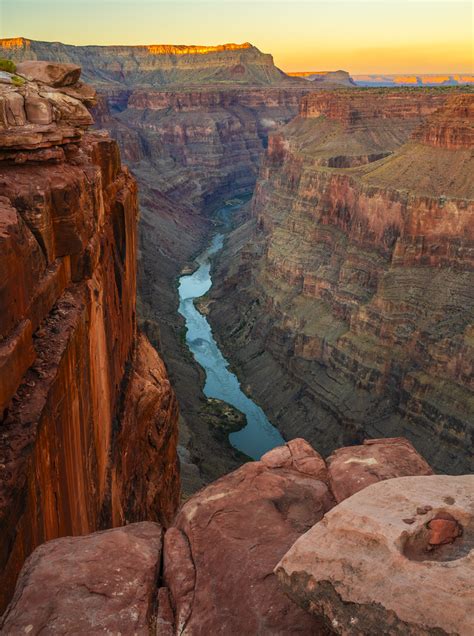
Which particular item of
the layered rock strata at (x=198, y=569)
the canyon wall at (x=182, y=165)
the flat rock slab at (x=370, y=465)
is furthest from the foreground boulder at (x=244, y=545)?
the canyon wall at (x=182, y=165)

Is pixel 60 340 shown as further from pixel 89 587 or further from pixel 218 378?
pixel 218 378

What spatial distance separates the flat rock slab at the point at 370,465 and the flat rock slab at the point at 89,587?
346 cm

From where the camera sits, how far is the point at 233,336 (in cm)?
7050

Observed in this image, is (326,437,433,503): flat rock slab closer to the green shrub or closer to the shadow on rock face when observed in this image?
the shadow on rock face

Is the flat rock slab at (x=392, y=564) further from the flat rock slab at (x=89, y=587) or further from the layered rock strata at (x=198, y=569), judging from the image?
the flat rock slab at (x=89, y=587)

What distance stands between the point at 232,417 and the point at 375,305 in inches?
661

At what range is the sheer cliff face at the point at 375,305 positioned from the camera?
1908 inches

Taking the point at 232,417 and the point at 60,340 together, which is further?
the point at 232,417

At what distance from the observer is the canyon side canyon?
7.39 metres

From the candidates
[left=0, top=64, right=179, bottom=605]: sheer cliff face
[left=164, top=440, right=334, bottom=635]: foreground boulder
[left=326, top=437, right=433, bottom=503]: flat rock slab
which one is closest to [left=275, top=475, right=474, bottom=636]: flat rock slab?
[left=164, top=440, right=334, bottom=635]: foreground boulder

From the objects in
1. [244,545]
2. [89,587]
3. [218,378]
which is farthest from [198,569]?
[218,378]

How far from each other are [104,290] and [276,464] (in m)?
8.93

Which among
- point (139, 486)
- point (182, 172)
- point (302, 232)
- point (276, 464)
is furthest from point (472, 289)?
point (182, 172)

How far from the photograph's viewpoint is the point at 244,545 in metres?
8.86
